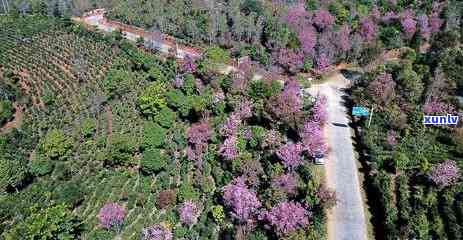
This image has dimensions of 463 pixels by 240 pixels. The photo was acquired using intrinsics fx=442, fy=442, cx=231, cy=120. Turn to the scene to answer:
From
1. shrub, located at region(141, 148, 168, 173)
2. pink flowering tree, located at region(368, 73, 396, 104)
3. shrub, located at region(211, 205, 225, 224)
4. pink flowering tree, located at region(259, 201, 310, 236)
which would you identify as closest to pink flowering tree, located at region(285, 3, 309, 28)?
pink flowering tree, located at region(368, 73, 396, 104)

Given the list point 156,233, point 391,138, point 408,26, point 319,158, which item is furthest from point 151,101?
point 408,26

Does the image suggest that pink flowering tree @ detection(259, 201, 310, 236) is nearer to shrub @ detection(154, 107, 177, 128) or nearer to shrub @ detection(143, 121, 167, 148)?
shrub @ detection(143, 121, 167, 148)

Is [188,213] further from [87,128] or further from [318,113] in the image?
[87,128]

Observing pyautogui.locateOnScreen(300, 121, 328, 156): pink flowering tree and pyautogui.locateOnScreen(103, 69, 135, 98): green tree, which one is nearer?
pyautogui.locateOnScreen(300, 121, 328, 156): pink flowering tree

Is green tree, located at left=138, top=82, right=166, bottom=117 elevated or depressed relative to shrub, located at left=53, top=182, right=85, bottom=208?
elevated

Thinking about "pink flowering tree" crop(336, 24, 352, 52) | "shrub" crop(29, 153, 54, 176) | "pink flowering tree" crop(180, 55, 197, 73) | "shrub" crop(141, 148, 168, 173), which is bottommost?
"shrub" crop(29, 153, 54, 176)

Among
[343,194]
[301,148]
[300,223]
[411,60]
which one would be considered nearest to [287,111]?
[301,148]

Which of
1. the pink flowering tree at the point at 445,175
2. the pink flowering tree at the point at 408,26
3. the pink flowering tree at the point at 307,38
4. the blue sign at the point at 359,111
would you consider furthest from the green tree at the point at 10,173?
the pink flowering tree at the point at 408,26
